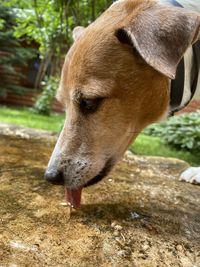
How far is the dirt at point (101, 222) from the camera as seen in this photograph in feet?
5.43

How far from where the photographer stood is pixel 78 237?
1.82m

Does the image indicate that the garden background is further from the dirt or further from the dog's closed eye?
the dog's closed eye

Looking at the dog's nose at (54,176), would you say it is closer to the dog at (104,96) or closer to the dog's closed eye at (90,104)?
the dog at (104,96)

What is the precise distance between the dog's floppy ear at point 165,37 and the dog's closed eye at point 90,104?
0.34m

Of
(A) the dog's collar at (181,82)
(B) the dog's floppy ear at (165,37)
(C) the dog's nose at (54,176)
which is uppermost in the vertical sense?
(B) the dog's floppy ear at (165,37)

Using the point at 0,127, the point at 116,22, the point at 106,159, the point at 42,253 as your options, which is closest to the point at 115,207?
the point at 106,159

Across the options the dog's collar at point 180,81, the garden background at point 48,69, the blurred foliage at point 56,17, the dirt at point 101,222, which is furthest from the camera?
the garden background at point 48,69

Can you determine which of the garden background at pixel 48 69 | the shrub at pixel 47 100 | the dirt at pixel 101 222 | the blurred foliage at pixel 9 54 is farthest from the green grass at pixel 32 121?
the dirt at pixel 101 222

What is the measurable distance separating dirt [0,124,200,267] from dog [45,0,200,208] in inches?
A: 7.3

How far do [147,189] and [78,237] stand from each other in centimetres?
97

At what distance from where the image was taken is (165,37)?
1911 mm

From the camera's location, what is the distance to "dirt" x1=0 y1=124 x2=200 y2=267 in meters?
1.66

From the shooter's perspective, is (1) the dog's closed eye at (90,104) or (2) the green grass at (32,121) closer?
(1) the dog's closed eye at (90,104)

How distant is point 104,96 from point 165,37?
0.42 metres
